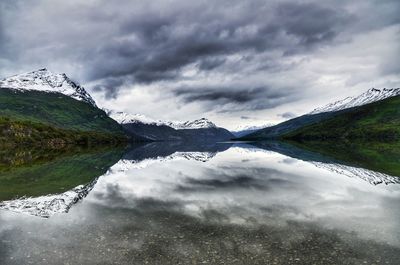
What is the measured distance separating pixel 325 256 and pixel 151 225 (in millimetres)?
14260

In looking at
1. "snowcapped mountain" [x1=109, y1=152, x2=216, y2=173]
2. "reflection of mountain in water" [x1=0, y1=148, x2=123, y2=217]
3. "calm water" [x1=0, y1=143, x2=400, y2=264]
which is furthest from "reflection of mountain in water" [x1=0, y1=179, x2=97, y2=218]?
"snowcapped mountain" [x1=109, y1=152, x2=216, y2=173]

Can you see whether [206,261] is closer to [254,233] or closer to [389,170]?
[254,233]

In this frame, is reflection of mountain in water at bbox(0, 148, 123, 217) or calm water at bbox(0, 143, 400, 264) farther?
reflection of mountain in water at bbox(0, 148, 123, 217)

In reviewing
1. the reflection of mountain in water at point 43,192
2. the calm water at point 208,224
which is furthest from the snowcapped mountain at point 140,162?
the calm water at point 208,224

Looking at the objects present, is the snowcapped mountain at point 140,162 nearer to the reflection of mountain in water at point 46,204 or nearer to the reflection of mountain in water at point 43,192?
the reflection of mountain in water at point 43,192

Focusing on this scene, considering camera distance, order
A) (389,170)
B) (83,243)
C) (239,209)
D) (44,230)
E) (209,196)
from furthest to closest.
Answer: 1. (389,170)
2. (209,196)
3. (239,209)
4. (44,230)
5. (83,243)

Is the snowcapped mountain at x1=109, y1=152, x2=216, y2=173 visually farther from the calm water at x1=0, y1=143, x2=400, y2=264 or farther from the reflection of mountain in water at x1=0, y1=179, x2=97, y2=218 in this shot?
the calm water at x1=0, y1=143, x2=400, y2=264

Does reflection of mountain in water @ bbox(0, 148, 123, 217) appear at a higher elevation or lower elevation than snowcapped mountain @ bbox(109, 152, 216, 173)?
lower

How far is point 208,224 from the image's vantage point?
28.8m

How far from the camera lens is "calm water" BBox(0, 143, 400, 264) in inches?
851

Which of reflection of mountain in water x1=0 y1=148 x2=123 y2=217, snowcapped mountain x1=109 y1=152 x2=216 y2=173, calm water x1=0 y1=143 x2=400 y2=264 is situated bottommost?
calm water x1=0 y1=143 x2=400 y2=264

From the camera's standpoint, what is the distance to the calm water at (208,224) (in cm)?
2162

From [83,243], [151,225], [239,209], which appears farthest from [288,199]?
[83,243]

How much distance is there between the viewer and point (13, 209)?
36.7 meters
